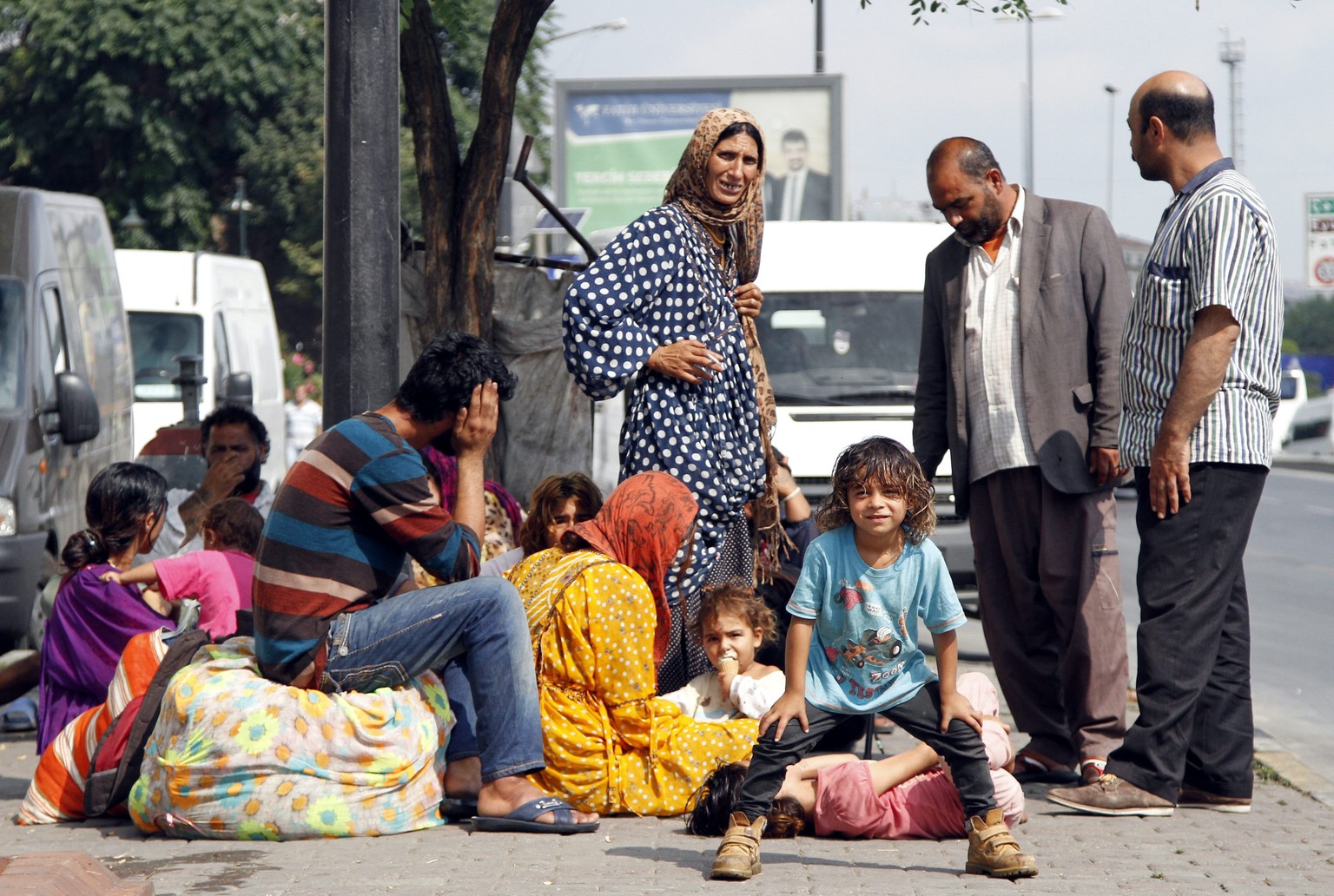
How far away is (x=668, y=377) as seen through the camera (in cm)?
561

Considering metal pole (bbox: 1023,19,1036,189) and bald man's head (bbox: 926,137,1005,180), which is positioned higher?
metal pole (bbox: 1023,19,1036,189)

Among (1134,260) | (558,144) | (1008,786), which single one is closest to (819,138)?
(558,144)

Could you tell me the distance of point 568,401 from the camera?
913 cm

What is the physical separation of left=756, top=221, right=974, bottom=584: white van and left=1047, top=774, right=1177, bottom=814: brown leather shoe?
419cm

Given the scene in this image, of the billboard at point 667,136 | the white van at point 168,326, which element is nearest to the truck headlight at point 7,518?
the white van at point 168,326

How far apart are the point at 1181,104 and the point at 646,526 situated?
208 centimetres

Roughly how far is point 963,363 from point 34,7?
33300 mm

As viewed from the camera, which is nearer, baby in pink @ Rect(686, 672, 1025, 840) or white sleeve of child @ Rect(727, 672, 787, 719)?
baby in pink @ Rect(686, 672, 1025, 840)

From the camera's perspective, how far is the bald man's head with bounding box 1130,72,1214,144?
5137 mm

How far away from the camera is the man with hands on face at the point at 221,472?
7504mm

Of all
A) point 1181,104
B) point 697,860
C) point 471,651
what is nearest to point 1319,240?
point 1181,104

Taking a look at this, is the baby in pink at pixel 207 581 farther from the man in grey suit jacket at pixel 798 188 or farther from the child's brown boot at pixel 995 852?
the man in grey suit jacket at pixel 798 188

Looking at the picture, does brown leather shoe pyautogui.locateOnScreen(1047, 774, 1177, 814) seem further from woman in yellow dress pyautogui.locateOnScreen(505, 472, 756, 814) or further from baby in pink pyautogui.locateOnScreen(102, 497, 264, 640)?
baby in pink pyautogui.locateOnScreen(102, 497, 264, 640)

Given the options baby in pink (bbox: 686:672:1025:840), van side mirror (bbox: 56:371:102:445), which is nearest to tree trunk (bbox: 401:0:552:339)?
van side mirror (bbox: 56:371:102:445)
